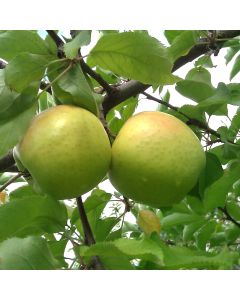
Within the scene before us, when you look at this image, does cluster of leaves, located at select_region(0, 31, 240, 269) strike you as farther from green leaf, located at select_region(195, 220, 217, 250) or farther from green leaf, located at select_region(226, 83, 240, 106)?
green leaf, located at select_region(195, 220, 217, 250)

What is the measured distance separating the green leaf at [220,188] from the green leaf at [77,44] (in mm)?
526

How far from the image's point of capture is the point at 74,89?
0.94m

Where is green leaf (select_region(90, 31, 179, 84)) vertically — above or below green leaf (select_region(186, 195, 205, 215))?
above

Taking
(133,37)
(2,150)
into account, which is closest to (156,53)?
(133,37)

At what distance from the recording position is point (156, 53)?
96 cm

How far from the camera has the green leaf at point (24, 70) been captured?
2.97ft

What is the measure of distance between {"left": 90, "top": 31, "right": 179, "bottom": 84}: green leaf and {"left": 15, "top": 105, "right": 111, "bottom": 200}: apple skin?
13 cm

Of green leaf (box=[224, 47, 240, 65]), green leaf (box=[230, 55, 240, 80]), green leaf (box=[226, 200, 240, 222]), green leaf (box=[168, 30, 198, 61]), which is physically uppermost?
green leaf (box=[168, 30, 198, 61])

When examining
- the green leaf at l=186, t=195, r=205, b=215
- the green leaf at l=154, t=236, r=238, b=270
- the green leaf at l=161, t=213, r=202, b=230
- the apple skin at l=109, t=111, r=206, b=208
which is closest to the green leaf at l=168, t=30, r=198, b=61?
the apple skin at l=109, t=111, r=206, b=208

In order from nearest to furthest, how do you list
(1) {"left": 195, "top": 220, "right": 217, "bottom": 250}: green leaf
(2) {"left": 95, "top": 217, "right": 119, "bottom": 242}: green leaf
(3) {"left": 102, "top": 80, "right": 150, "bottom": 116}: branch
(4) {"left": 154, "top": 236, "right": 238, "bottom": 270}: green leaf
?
1. (4) {"left": 154, "top": 236, "right": 238, "bottom": 270}: green leaf
2. (3) {"left": 102, "top": 80, "right": 150, "bottom": 116}: branch
3. (2) {"left": 95, "top": 217, "right": 119, "bottom": 242}: green leaf
4. (1) {"left": 195, "top": 220, "right": 217, "bottom": 250}: green leaf

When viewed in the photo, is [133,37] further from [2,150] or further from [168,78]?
[2,150]

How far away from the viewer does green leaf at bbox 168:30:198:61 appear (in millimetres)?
1149

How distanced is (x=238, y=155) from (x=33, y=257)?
0.74 meters

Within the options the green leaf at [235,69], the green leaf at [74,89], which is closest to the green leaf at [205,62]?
the green leaf at [235,69]
